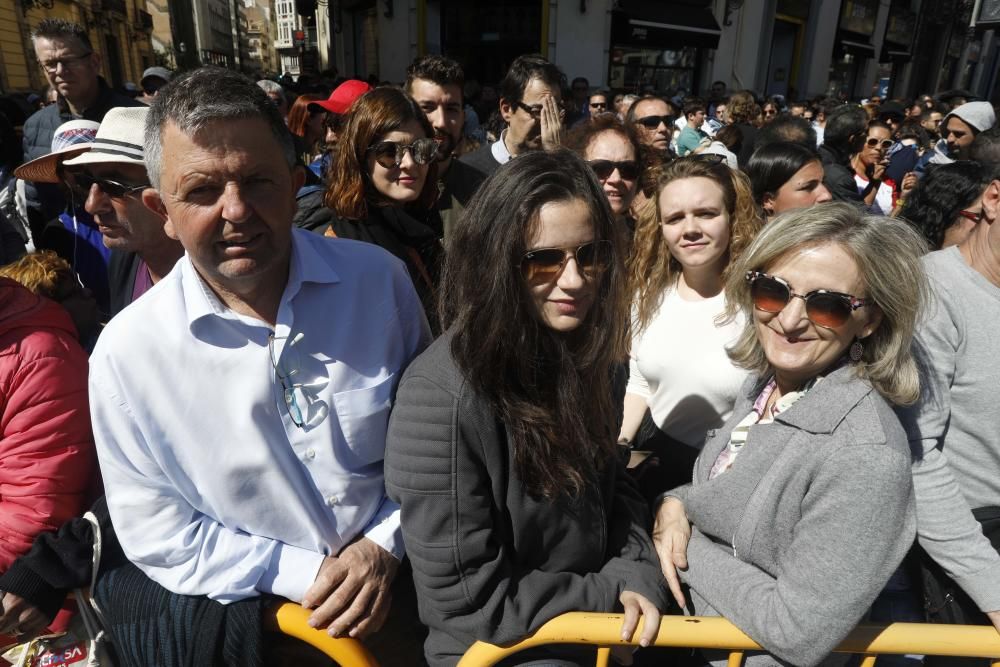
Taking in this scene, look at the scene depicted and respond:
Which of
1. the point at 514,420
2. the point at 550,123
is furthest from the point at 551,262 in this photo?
the point at 550,123

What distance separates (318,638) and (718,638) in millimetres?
1041

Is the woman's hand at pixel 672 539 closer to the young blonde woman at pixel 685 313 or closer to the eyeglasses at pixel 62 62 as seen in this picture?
the young blonde woman at pixel 685 313

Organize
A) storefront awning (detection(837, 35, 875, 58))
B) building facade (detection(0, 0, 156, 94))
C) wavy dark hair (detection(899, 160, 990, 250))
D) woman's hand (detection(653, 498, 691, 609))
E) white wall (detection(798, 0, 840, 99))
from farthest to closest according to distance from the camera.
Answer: storefront awning (detection(837, 35, 875, 58)) → white wall (detection(798, 0, 840, 99)) → building facade (detection(0, 0, 156, 94)) → wavy dark hair (detection(899, 160, 990, 250)) → woman's hand (detection(653, 498, 691, 609))

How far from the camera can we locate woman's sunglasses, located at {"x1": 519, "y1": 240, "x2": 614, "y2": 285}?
1.45 metres

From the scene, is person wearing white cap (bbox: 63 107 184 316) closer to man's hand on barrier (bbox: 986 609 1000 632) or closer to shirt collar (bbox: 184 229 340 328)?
shirt collar (bbox: 184 229 340 328)

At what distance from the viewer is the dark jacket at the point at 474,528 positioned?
1408 mm

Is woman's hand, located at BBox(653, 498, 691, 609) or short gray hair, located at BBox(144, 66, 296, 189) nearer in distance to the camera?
short gray hair, located at BBox(144, 66, 296, 189)

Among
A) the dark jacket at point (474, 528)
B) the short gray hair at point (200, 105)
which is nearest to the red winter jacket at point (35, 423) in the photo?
the short gray hair at point (200, 105)

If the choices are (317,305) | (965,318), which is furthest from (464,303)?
(965,318)

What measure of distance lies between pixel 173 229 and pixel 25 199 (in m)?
3.80

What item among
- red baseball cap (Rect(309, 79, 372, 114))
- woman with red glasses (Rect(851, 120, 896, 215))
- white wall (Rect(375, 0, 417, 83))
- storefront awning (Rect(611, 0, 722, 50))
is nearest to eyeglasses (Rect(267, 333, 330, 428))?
red baseball cap (Rect(309, 79, 372, 114))

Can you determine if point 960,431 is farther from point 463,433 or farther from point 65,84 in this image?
point 65,84

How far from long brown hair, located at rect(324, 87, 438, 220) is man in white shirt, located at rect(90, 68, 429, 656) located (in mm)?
884

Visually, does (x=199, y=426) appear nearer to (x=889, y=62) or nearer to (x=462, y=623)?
(x=462, y=623)
